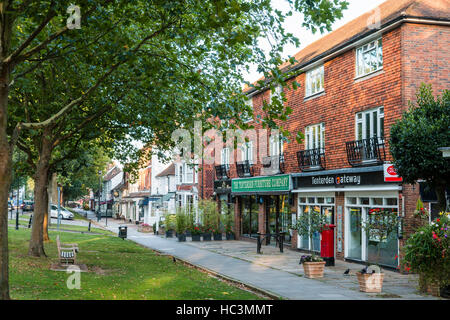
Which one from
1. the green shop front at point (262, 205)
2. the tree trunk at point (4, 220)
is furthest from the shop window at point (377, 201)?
the tree trunk at point (4, 220)

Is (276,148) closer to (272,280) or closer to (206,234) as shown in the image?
(206,234)

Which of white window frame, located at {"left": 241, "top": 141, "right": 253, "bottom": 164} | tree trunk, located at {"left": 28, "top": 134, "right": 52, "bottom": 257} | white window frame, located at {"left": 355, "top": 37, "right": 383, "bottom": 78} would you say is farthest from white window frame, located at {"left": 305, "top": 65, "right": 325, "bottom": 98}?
tree trunk, located at {"left": 28, "top": 134, "right": 52, "bottom": 257}

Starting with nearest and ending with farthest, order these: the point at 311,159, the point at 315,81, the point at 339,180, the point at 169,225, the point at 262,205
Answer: the point at 339,180, the point at 311,159, the point at 315,81, the point at 262,205, the point at 169,225

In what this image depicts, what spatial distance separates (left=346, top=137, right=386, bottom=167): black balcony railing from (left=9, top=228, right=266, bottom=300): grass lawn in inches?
281

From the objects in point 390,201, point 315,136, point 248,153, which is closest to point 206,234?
point 248,153

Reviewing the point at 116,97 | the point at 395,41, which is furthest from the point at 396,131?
the point at 116,97

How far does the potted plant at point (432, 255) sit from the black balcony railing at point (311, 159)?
29.8 ft

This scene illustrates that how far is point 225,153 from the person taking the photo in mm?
31750

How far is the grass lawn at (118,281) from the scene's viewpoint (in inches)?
390

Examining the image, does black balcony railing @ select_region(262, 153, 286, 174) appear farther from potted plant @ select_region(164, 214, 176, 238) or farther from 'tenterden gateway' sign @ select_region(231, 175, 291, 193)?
potted plant @ select_region(164, 214, 176, 238)

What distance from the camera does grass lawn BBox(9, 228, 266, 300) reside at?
32.5 ft

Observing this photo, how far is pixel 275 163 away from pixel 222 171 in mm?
7508

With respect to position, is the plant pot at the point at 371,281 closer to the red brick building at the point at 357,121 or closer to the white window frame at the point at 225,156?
the red brick building at the point at 357,121

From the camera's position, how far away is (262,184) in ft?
84.1
